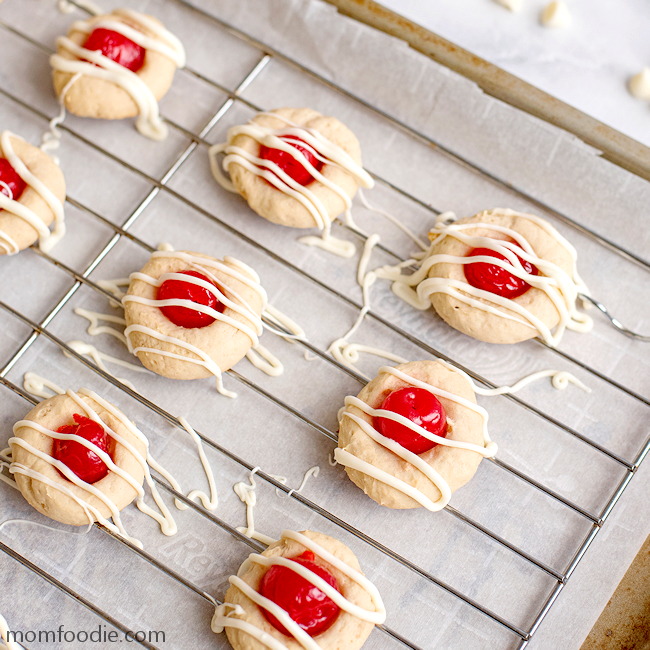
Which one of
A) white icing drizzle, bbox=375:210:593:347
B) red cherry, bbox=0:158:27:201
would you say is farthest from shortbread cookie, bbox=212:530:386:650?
red cherry, bbox=0:158:27:201

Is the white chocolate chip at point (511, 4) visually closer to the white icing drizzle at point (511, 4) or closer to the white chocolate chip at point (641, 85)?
the white icing drizzle at point (511, 4)

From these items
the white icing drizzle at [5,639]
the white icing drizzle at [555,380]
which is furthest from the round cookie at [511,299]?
the white icing drizzle at [5,639]

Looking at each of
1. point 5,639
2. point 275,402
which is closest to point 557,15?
point 275,402

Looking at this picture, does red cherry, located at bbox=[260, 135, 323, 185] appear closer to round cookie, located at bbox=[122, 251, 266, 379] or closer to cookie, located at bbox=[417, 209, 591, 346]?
round cookie, located at bbox=[122, 251, 266, 379]

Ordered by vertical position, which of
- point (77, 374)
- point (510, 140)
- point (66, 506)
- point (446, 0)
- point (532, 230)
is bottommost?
point (66, 506)

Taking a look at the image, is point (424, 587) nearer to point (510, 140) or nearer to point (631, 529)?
point (631, 529)

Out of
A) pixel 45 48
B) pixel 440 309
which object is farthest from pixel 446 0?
pixel 45 48

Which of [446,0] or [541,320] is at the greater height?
[446,0]
